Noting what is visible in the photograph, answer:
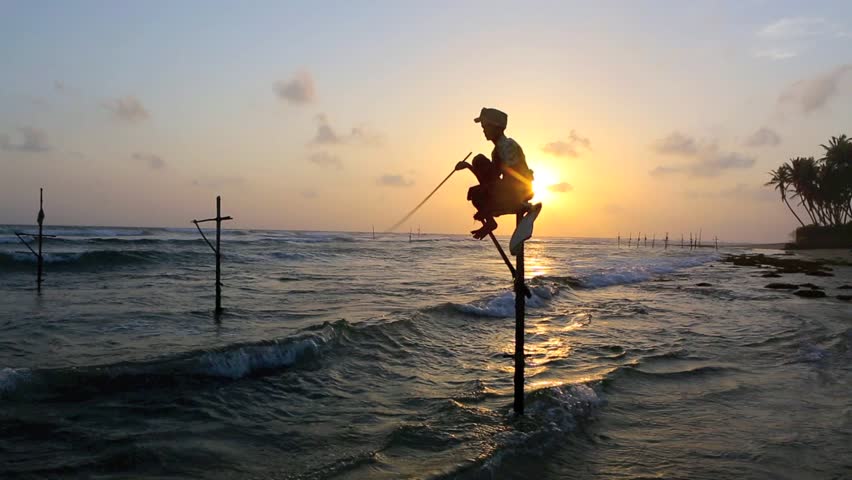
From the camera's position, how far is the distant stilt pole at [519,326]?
615 cm

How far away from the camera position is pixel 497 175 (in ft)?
19.1

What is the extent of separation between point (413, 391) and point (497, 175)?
14.4 ft

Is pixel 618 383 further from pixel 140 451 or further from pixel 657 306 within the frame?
pixel 657 306

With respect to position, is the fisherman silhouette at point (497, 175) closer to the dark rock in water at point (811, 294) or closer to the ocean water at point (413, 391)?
the ocean water at point (413, 391)

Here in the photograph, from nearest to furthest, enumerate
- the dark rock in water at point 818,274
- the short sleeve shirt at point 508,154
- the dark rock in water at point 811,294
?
1. the short sleeve shirt at point 508,154
2. the dark rock in water at point 811,294
3. the dark rock in water at point 818,274

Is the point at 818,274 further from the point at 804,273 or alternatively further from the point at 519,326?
the point at 519,326

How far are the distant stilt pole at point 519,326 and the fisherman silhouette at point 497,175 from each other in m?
0.28

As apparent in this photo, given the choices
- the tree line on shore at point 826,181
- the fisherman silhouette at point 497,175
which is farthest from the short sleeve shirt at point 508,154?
the tree line on shore at point 826,181

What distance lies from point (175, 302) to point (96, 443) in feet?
41.8

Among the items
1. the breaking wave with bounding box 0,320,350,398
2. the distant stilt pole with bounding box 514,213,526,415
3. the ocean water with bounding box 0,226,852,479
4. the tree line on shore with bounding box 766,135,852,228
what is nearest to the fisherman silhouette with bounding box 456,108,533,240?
the distant stilt pole with bounding box 514,213,526,415

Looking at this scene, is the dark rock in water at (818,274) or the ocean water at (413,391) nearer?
the ocean water at (413,391)

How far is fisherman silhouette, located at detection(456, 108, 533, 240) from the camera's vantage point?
5742 mm

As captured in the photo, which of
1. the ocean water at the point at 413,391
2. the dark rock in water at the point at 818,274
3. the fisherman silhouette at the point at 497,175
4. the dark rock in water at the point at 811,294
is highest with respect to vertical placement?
the fisherman silhouette at the point at 497,175

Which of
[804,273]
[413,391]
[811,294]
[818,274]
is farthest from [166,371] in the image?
[804,273]
